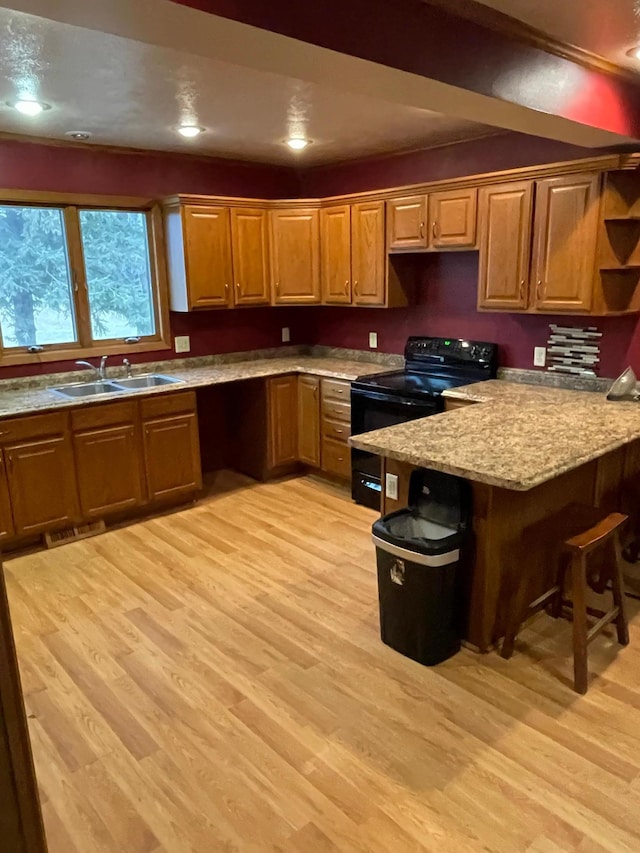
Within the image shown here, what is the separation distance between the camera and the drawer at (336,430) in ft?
15.0

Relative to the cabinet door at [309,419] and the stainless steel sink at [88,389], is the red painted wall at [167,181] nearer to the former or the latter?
the stainless steel sink at [88,389]

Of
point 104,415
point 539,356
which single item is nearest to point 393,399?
point 539,356

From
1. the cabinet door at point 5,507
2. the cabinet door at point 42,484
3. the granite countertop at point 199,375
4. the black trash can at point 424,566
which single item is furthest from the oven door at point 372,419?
the cabinet door at point 5,507

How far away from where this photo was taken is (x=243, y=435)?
512 centimetres

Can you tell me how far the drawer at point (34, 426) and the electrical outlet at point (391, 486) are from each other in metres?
2.02

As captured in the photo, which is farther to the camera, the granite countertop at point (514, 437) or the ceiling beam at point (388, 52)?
the granite countertop at point (514, 437)

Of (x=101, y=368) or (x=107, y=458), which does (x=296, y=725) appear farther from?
(x=101, y=368)

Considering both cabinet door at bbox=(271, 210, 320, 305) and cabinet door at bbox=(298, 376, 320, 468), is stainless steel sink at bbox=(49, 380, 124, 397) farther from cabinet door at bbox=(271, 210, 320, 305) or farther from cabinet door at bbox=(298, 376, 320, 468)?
cabinet door at bbox=(271, 210, 320, 305)

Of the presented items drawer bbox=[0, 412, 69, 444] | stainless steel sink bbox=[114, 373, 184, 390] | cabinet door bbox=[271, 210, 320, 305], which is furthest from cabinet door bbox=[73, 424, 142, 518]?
cabinet door bbox=[271, 210, 320, 305]

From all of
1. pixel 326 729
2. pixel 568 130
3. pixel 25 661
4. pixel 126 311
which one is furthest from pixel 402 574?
pixel 126 311

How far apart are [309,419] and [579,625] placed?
2.77m

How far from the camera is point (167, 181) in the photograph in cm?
464

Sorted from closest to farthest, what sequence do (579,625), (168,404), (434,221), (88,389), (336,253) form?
1. (579,625)
2. (434,221)
3. (168,404)
4. (88,389)
5. (336,253)

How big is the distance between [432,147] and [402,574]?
10.3ft
